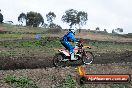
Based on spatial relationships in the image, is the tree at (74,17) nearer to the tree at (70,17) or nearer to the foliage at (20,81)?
the tree at (70,17)

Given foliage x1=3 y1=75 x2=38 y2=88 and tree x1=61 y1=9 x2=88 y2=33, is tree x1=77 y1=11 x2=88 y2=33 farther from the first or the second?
foliage x1=3 y1=75 x2=38 y2=88

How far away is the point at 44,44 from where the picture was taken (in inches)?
1607

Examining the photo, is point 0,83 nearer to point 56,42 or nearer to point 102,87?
point 102,87

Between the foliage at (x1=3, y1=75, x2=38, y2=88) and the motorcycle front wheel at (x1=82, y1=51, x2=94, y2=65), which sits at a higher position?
the motorcycle front wheel at (x1=82, y1=51, x2=94, y2=65)

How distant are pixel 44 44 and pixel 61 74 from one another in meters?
21.9

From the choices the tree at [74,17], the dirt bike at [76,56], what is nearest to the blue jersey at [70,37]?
the dirt bike at [76,56]

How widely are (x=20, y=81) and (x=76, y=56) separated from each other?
230 inches

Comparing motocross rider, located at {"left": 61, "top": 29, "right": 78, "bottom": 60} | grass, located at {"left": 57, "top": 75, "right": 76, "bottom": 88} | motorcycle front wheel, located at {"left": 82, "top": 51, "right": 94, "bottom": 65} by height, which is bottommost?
grass, located at {"left": 57, "top": 75, "right": 76, "bottom": 88}

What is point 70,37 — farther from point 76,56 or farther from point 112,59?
point 112,59

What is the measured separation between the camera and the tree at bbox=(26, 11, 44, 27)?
123562 mm

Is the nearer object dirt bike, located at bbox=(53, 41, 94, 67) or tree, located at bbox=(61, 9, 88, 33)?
dirt bike, located at bbox=(53, 41, 94, 67)

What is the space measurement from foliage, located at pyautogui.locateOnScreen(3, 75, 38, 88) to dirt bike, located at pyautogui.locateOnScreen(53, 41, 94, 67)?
410 cm

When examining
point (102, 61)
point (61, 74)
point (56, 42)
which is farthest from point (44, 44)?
point (61, 74)

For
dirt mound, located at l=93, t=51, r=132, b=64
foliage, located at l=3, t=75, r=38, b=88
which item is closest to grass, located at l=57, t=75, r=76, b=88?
foliage, located at l=3, t=75, r=38, b=88
